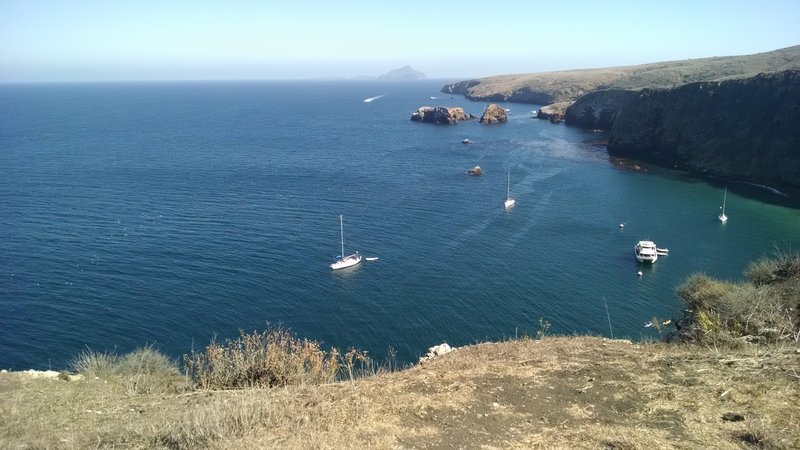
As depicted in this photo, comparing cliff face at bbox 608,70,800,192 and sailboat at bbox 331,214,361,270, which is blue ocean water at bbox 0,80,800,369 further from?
cliff face at bbox 608,70,800,192

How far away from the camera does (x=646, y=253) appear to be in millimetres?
39625

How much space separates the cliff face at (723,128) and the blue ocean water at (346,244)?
18.7ft

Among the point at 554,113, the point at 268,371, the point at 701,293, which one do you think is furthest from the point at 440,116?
the point at 268,371

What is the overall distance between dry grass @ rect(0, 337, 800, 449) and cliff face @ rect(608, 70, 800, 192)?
61109 millimetres

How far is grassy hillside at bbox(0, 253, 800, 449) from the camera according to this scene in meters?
9.03

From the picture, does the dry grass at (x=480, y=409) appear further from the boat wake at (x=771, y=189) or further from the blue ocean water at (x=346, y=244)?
the boat wake at (x=771, y=189)

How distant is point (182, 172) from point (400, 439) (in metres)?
67.2

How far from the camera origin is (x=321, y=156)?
3275 inches

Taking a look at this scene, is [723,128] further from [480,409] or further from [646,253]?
[480,409]

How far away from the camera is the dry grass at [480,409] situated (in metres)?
8.98

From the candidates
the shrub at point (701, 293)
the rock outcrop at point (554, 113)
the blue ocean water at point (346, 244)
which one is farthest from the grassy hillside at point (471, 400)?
the rock outcrop at point (554, 113)

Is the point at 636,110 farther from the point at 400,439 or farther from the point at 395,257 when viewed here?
the point at 400,439

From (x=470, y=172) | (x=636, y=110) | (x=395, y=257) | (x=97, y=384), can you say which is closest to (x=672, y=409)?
(x=97, y=384)

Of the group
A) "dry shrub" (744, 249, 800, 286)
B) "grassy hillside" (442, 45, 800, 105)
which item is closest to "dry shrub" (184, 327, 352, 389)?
"dry shrub" (744, 249, 800, 286)
